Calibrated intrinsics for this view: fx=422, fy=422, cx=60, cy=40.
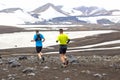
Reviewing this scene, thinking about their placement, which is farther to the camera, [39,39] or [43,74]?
[39,39]

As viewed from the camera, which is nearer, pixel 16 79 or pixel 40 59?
pixel 16 79

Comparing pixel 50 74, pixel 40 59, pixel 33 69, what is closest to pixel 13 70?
pixel 33 69

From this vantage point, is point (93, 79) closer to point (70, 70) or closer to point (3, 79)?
point (70, 70)

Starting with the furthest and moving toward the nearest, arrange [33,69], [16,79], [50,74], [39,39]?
[39,39] → [33,69] → [50,74] → [16,79]

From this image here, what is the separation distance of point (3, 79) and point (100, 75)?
4.88 meters

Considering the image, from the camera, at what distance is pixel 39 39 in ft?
89.7

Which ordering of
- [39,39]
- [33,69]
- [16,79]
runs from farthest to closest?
[39,39], [33,69], [16,79]

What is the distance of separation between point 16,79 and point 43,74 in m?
1.87

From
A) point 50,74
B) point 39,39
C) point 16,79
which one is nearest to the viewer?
point 16,79

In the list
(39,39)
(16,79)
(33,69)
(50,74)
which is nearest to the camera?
(16,79)

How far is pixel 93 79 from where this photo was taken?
20719 mm

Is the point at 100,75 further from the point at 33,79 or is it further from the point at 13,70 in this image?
the point at 13,70

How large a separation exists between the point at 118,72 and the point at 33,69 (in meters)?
4.70

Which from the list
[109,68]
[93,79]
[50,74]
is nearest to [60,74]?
[50,74]
